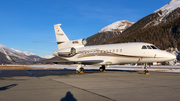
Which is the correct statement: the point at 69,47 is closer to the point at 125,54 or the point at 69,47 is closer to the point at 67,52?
the point at 67,52

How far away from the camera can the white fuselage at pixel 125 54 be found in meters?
17.7

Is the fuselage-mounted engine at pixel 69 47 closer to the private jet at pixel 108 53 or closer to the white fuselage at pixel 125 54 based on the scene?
the private jet at pixel 108 53

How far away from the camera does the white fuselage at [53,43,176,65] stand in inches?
698

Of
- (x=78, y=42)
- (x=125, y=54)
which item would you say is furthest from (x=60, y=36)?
(x=125, y=54)

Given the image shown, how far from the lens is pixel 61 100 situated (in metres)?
5.72

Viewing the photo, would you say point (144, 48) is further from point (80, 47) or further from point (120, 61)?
point (80, 47)

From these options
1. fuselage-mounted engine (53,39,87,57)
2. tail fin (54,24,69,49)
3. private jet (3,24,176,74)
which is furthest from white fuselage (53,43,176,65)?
tail fin (54,24,69,49)

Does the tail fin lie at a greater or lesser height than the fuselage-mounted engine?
greater

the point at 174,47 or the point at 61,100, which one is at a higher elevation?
the point at 174,47

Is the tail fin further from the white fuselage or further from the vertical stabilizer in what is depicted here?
the white fuselage

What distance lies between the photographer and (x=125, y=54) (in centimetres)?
1966

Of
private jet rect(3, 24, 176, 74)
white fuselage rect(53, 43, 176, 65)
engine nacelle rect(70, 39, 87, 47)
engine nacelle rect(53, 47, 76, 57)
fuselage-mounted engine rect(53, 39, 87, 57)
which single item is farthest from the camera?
engine nacelle rect(70, 39, 87, 47)

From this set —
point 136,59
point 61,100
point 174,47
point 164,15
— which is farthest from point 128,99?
point 164,15

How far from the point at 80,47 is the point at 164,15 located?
607 feet
